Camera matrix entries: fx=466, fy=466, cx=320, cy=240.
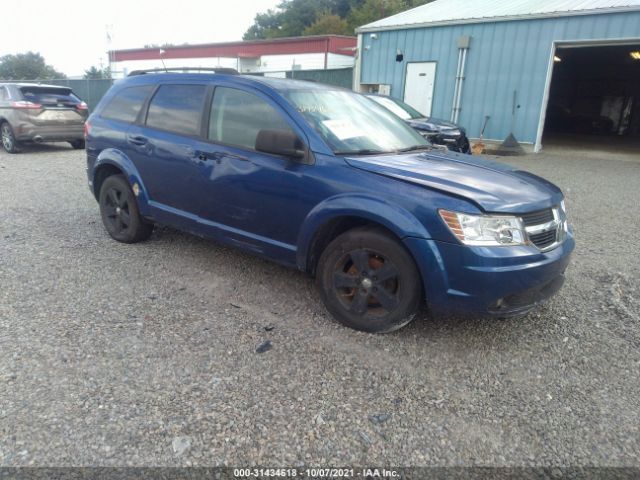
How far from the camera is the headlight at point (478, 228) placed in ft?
9.27

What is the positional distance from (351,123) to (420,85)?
41.3 ft

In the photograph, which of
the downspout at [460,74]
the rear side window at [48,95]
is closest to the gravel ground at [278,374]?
the rear side window at [48,95]

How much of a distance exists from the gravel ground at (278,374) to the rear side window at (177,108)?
1.31 metres

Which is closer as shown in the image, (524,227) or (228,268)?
(524,227)

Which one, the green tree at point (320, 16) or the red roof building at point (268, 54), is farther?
the green tree at point (320, 16)

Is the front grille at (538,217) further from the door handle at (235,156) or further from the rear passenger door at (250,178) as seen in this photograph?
the door handle at (235,156)

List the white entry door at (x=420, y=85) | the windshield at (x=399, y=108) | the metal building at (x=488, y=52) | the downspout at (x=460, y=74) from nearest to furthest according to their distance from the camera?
the windshield at (x=399, y=108) → the metal building at (x=488, y=52) → the downspout at (x=460, y=74) → the white entry door at (x=420, y=85)

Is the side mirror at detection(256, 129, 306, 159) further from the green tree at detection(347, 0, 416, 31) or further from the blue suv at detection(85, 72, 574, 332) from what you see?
the green tree at detection(347, 0, 416, 31)

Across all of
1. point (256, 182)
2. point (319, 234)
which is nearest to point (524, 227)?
point (319, 234)

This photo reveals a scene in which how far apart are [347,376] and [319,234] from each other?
1.05 m

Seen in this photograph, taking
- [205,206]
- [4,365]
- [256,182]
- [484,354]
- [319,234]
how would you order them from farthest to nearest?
1. [205,206]
2. [256,182]
3. [319,234]
4. [484,354]
5. [4,365]

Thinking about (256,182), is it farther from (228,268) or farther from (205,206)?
(228,268)

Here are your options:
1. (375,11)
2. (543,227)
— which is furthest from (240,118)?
(375,11)

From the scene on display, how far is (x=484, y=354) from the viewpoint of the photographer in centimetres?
313
